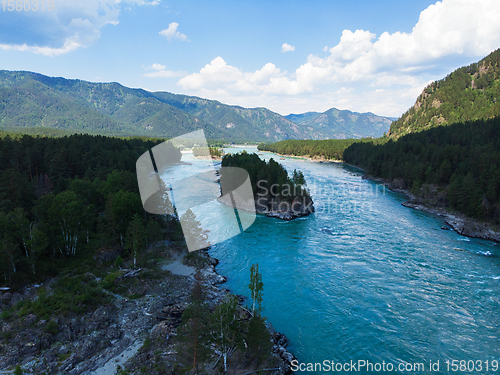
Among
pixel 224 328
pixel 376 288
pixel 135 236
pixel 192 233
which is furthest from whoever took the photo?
pixel 192 233

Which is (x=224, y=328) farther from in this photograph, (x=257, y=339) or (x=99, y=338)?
(x=99, y=338)

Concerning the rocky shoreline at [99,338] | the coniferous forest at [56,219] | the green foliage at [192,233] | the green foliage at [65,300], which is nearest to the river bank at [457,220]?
the rocky shoreline at [99,338]

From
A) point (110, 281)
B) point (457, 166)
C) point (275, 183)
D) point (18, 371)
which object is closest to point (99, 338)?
point (18, 371)

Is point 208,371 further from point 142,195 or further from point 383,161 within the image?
point 383,161

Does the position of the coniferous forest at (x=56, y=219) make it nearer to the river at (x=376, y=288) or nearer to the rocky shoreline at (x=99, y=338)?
the rocky shoreline at (x=99, y=338)

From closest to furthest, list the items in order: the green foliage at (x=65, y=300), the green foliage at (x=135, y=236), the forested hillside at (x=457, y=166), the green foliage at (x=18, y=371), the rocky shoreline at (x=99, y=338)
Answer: the green foliage at (x=18, y=371)
the rocky shoreline at (x=99, y=338)
the green foliage at (x=65, y=300)
the green foliage at (x=135, y=236)
the forested hillside at (x=457, y=166)

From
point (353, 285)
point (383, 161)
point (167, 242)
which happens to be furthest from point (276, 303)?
point (383, 161)

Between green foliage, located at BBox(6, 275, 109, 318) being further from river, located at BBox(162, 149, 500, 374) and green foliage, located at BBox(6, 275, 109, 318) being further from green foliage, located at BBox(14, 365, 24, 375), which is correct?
river, located at BBox(162, 149, 500, 374)
